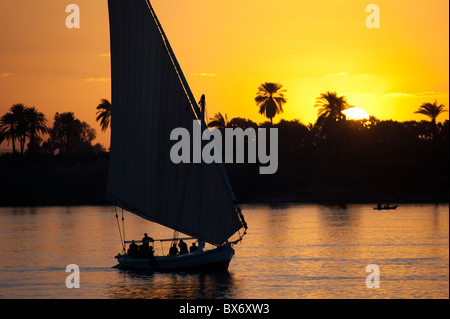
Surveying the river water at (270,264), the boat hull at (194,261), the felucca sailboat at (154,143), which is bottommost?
the river water at (270,264)

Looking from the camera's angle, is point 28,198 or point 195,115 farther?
point 28,198

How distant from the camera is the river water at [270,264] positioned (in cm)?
4462

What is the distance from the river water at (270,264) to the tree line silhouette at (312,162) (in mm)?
37316

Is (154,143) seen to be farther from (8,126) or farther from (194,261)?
(8,126)

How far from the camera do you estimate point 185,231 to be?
4522 cm

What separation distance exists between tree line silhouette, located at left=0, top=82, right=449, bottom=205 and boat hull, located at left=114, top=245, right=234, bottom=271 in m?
95.4

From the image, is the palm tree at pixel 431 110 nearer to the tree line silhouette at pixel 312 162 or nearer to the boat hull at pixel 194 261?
the tree line silhouette at pixel 312 162

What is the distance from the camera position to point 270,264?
58.1 metres

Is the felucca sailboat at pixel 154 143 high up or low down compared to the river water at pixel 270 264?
up

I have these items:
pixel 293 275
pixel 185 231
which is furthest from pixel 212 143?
pixel 293 275

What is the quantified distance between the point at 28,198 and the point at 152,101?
126 m

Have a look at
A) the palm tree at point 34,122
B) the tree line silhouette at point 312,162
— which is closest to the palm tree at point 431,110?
the tree line silhouette at point 312,162

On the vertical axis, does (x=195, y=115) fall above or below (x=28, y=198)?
above

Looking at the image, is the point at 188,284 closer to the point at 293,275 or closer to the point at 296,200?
the point at 293,275
